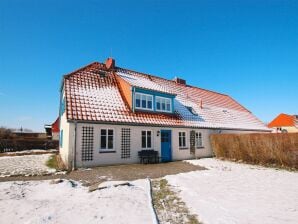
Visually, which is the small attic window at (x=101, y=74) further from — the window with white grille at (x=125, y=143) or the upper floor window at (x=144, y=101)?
the window with white grille at (x=125, y=143)

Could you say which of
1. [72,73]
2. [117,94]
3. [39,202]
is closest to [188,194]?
[39,202]

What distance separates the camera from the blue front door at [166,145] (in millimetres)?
16952

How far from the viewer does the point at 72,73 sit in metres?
16.8

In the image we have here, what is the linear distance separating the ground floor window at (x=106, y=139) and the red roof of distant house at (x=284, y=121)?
4823 centimetres

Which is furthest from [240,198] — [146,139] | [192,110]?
[192,110]

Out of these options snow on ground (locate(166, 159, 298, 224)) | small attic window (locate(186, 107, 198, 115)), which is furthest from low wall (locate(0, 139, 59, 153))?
snow on ground (locate(166, 159, 298, 224))

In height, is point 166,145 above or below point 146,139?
below

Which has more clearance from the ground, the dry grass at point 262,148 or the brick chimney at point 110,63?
the brick chimney at point 110,63

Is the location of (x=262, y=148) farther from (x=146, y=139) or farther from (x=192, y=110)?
(x=146, y=139)

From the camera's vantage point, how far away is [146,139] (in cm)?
1608

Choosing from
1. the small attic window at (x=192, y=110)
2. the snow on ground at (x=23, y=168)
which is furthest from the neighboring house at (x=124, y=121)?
the snow on ground at (x=23, y=168)

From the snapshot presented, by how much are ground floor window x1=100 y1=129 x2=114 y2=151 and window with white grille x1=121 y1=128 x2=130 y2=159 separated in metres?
0.77

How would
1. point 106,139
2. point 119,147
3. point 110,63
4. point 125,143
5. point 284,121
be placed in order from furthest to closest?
point 284,121
point 110,63
point 125,143
point 119,147
point 106,139

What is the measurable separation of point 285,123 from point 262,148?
135ft
